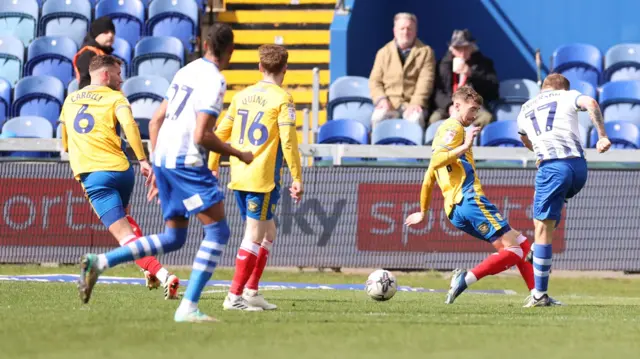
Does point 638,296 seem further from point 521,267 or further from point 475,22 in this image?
point 475,22

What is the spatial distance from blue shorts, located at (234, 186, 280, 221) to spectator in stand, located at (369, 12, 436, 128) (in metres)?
8.65

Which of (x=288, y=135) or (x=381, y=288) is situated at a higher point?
(x=288, y=135)

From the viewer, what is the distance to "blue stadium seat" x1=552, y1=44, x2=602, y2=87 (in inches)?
779

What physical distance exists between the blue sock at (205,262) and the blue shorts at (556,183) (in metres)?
3.93

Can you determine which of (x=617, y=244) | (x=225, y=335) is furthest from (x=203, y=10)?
(x=225, y=335)

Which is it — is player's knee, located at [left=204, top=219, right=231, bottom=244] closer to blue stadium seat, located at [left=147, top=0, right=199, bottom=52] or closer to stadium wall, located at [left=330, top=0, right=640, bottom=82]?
blue stadium seat, located at [left=147, top=0, right=199, bottom=52]

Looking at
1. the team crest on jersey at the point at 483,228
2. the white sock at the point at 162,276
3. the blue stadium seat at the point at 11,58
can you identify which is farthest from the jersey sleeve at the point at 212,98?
the blue stadium seat at the point at 11,58

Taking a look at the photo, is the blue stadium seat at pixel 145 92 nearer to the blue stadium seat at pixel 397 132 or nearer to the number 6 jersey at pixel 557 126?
the blue stadium seat at pixel 397 132

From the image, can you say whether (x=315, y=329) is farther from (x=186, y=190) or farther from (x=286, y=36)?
(x=286, y=36)

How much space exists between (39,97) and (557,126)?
1020 centimetres

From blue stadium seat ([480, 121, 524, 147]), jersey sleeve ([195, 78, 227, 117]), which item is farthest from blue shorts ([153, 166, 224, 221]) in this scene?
blue stadium seat ([480, 121, 524, 147])

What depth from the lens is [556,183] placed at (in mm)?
10664

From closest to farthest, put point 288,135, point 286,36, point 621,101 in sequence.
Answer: point 288,135 < point 621,101 < point 286,36

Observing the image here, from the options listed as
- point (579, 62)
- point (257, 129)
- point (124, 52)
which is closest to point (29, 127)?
point (124, 52)
